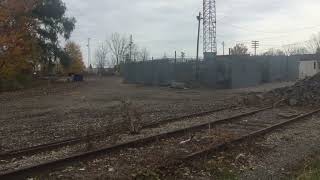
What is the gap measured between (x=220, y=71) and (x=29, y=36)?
2120cm

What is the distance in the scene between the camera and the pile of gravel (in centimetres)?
2742

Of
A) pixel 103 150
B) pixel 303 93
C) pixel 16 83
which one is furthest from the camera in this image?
pixel 16 83

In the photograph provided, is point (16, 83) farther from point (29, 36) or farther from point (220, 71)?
point (220, 71)

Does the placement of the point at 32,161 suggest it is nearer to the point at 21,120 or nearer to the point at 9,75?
the point at 21,120

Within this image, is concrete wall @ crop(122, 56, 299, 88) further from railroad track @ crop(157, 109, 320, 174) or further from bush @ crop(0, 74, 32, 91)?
railroad track @ crop(157, 109, 320, 174)

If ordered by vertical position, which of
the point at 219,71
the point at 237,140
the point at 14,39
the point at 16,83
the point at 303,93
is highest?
the point at 14,39

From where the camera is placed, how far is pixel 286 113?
75.5 feet

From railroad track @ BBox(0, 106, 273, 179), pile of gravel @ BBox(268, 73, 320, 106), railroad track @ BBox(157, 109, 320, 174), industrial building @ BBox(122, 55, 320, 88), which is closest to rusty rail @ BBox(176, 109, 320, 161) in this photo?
railroad track @ BBox(157, 109, 320, 174)

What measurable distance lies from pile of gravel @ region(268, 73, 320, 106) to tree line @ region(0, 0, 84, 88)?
25960mm

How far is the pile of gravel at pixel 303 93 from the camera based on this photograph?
90.0 ft

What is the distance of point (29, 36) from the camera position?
55.0 m

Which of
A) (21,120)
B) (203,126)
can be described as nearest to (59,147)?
(203,126)

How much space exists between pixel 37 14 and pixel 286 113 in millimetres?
47347

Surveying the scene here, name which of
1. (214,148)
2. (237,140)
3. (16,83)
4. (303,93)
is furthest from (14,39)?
(214,148)
